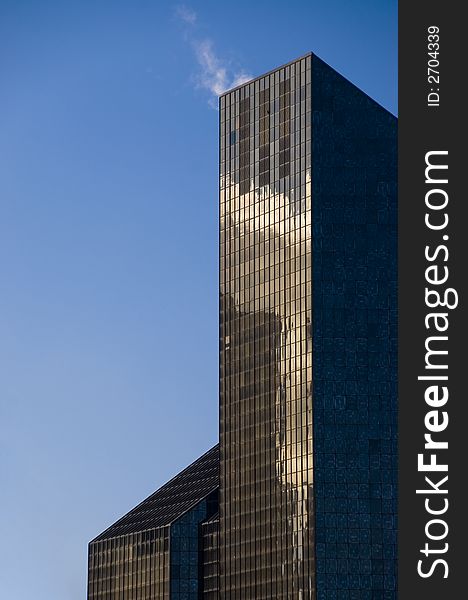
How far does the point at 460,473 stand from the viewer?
62.4 m

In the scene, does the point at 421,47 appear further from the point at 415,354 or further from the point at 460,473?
the point at 460,473

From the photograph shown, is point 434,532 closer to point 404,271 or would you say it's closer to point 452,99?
point 404,271

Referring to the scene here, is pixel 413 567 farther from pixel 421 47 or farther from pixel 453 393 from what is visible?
pixel 421 47

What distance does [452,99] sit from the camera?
64875 mm

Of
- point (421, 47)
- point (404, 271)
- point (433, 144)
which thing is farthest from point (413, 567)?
point (421, 47)

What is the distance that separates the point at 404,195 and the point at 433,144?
89.3 inches

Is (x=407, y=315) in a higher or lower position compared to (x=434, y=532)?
higher

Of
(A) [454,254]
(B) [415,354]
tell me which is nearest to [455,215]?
(A) [454,254]

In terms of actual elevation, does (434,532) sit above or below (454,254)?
below

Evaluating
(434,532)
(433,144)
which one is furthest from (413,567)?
(433,144)

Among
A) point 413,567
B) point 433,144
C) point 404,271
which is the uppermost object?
point 433,144

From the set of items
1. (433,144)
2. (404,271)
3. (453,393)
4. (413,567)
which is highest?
(433,144)

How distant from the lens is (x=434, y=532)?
61.7 m

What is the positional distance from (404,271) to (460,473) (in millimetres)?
8045
